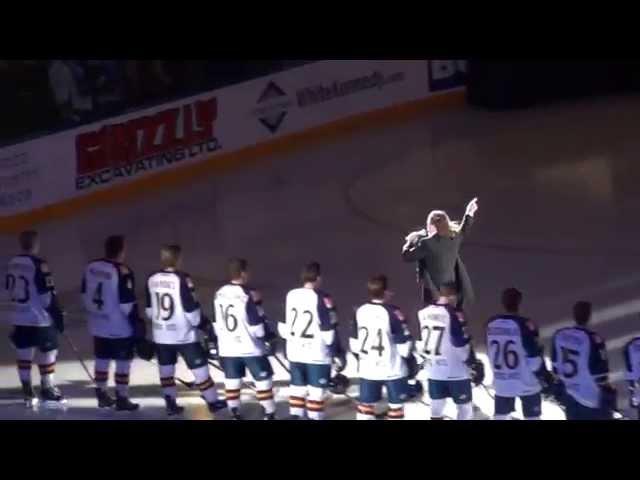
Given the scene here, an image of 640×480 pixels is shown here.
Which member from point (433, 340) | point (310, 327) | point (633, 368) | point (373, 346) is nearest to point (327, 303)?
point (310, 327)

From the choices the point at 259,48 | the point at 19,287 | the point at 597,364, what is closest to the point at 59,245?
the point at 259,48

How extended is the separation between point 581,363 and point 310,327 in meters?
1.98

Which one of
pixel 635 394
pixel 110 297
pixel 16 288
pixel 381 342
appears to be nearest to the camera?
pixel 635 394

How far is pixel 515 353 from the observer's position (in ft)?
34.6

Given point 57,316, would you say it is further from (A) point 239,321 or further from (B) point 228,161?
(B) point 228,161

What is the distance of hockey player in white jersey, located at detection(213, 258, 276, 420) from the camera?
36.3 ft

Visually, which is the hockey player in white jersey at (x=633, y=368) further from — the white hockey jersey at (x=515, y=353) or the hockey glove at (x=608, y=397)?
the white hockey jersey at (x=515, y=353)

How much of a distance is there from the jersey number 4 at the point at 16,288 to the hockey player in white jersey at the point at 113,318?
0.46 meters

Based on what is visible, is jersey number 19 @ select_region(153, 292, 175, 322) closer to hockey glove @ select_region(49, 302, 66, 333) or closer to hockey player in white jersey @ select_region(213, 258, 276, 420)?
hockey player in white jersey @ select_region(213, 258, 276, 420)

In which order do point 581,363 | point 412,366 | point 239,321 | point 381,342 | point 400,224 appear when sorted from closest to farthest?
point 581,363, point 381,342, point 412,366, point 239,321, point 400,224

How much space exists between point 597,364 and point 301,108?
10.4 meters

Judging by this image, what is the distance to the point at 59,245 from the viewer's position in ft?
53.2

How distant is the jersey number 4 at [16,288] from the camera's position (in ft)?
38.5
